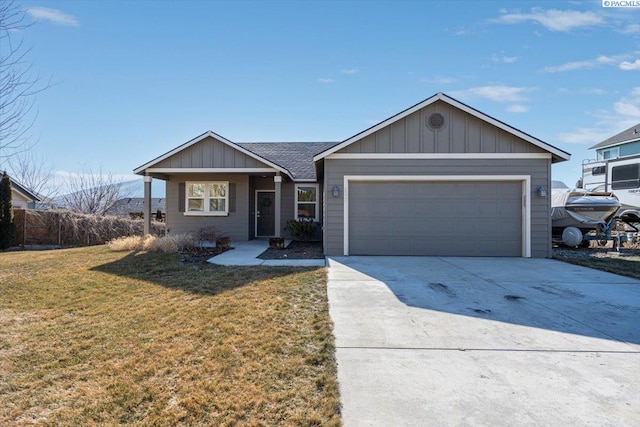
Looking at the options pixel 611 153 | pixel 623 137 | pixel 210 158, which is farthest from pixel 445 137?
pixel 611 153

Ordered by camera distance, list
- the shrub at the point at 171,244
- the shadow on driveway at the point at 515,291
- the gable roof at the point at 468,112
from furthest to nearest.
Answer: the shrub at the point at 171,244, the gable roof at the point at 468,112, the shadow on driveway at the point at 515,291

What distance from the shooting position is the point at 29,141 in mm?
5527

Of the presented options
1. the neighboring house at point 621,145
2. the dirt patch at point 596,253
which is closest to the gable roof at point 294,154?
the dirt patch at point 596,253

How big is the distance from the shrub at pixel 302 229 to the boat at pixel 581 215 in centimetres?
925

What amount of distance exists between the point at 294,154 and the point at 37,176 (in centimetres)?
2073

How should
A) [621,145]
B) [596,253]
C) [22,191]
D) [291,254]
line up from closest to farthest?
[291,254] < [596,253] < [22,191] < [621,145]

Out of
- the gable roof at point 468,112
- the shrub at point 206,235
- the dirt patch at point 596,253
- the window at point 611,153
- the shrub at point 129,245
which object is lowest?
the dirt patch at point 596,253

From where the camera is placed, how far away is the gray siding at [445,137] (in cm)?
971

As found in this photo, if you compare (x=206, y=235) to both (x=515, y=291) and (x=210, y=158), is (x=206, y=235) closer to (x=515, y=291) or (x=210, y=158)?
(x=210, y=158)

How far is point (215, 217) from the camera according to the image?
46.5 feet

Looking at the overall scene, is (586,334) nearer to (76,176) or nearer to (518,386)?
(518,386)

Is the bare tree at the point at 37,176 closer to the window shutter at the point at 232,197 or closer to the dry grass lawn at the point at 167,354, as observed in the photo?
the window shutter at the point at 232,197

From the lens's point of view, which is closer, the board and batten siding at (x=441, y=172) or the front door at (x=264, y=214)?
the board and batten siding at (x=441, y=172)

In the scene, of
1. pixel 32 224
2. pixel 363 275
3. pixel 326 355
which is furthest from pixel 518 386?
pixel 32 224
